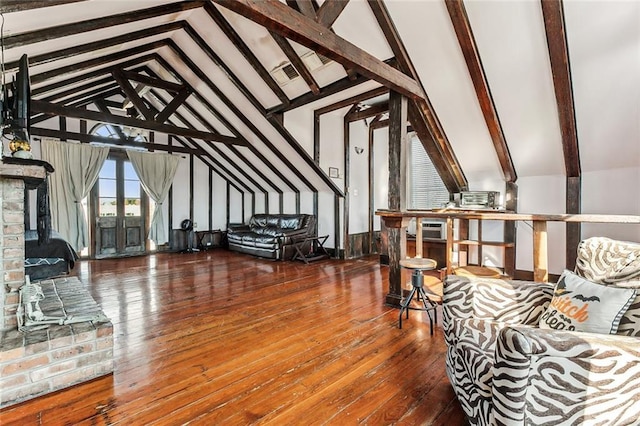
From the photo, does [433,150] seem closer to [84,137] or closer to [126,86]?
[126,86]

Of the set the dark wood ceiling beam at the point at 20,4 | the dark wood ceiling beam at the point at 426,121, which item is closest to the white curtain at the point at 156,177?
the dark wood ceiling beam at the point at 20,4

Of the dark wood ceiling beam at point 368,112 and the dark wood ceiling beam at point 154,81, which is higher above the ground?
the dark wood ceiling beam at point 154,81

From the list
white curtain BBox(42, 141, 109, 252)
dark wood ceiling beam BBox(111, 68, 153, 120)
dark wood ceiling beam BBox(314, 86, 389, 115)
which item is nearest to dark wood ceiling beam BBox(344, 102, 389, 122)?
dark wood ceiling beam BBox(314, 86, 389, 115)

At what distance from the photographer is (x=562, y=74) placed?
9.41ft

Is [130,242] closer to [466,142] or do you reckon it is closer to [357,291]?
[357,291]

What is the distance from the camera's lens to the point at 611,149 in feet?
11.1

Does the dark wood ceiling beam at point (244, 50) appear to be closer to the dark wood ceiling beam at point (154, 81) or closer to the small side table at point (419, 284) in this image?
the dark wood ceiling beam at point (154, 81)

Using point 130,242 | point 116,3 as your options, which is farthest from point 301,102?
point 130,242

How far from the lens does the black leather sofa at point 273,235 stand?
6.07 metres

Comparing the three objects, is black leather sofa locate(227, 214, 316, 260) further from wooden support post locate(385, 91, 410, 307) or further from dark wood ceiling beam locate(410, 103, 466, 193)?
wooden support post locate(385, 91, 410, 307)

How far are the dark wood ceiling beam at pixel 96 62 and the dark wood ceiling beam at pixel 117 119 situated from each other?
1.17 feet

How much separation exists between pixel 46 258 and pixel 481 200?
6.19 meters

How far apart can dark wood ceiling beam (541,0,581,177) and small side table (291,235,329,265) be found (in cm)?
431

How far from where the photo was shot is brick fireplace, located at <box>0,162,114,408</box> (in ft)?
5.60
